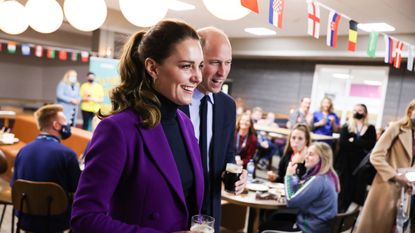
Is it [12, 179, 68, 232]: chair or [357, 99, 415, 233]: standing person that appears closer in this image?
[12, 179, 68, 232]: chair

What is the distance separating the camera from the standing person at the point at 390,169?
3.17m

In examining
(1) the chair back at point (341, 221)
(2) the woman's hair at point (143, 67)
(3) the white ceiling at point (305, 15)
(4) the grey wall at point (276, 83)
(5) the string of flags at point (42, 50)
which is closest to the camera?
(2) the woman's hair at point (143, 67)

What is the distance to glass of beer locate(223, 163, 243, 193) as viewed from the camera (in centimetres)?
159

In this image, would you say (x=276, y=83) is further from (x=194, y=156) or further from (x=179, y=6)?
(x=194, y=156)

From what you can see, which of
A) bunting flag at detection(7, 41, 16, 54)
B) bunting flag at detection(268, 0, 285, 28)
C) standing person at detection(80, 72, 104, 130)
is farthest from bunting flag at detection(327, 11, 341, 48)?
bunting flag at detection(7, 41, 16, 54)

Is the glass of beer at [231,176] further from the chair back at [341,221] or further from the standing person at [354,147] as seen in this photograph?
the standing person at [354,147]

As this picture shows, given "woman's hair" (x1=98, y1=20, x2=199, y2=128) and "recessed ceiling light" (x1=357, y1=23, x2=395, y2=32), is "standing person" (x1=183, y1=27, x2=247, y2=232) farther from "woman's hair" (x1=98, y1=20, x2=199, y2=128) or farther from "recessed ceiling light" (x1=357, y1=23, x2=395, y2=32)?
"recessed ceiling light" (x1=357, y1=23, x2=395, y2=32)

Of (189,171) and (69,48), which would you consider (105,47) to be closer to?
(69,48)

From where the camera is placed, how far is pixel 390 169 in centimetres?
320

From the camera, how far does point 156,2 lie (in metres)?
3.12

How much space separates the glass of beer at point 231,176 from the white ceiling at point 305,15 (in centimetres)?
438

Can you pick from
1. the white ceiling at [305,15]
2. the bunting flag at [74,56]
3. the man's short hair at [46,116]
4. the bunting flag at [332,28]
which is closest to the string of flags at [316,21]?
the bunting flag at [332,28]

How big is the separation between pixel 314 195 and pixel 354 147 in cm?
290

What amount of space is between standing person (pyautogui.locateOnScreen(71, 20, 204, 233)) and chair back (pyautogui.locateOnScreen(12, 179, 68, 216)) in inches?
59.9
